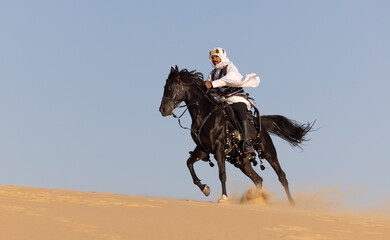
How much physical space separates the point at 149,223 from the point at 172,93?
487 centimetres

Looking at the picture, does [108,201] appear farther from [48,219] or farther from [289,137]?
[289,137]

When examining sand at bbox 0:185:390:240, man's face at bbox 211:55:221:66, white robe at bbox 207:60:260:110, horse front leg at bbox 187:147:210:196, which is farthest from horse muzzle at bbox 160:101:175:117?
sand at bbox 0:185:390:240

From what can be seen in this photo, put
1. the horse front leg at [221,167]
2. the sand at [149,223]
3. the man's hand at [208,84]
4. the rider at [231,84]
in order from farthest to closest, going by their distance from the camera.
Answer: the rider at [231,84] < the man's hand at [208,84] < the horse front leg at [221,167] < the sand at [149,223]

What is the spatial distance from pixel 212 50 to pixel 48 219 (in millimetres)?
6315

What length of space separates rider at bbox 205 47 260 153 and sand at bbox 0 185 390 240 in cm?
384

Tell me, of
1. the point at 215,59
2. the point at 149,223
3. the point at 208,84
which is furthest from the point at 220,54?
the point at 149,223

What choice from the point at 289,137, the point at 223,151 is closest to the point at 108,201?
the point at 223,151

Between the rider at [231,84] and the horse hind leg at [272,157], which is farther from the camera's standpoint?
the horse hind leg at [272,157]

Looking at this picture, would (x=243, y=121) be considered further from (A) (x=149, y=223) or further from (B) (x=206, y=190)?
(A) (x=149, y=223)

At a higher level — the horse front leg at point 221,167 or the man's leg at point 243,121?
the man's leg at point 243,121

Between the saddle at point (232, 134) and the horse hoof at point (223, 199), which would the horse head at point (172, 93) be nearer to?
the saddle at point (232, 134)

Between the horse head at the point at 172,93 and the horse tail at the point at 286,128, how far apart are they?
341 centimetres

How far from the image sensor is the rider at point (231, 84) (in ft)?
36.9

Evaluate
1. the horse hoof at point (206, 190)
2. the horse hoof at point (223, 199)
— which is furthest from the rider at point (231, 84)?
the horse hoof at point (223, 199)
